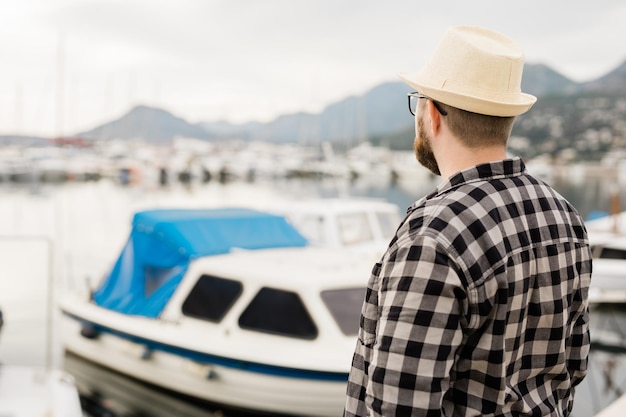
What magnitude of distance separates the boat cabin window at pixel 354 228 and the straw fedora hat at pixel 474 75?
11.3 m

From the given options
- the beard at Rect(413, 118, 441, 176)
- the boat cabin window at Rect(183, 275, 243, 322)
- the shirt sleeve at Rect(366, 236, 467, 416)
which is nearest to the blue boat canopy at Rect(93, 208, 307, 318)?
the boat cabin window at Rect(183, 275, 243, 322)

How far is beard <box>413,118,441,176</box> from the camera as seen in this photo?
6.39 feet

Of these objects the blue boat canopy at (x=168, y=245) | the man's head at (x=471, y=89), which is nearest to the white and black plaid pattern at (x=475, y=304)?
the man's head at (x=471, y=89)

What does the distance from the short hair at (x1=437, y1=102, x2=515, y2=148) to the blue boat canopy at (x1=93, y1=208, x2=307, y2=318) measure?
7508mm

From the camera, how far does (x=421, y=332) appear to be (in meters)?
1.62

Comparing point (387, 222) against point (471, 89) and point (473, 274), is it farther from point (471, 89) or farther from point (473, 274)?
point (473, 274)

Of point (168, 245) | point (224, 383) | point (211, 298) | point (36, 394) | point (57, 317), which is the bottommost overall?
point (57, 317)

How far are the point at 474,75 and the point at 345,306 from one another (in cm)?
641

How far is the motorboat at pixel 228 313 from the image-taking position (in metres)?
7.91

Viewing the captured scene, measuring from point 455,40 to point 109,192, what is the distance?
5916 centimetres

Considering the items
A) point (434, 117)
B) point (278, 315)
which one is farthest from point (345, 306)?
point (434, 117)

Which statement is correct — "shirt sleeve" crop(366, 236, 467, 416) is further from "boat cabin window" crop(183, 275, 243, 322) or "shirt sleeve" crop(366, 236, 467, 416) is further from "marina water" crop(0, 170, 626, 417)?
"boat cabin window" crop(183, 275, 243, 322)

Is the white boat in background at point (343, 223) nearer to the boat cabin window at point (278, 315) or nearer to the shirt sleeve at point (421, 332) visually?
the boat cabin window at point (278, 315)

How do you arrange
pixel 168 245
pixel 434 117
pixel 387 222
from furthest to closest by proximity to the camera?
pixel 387 222 → pixel 168 245 → pixel 434 117
